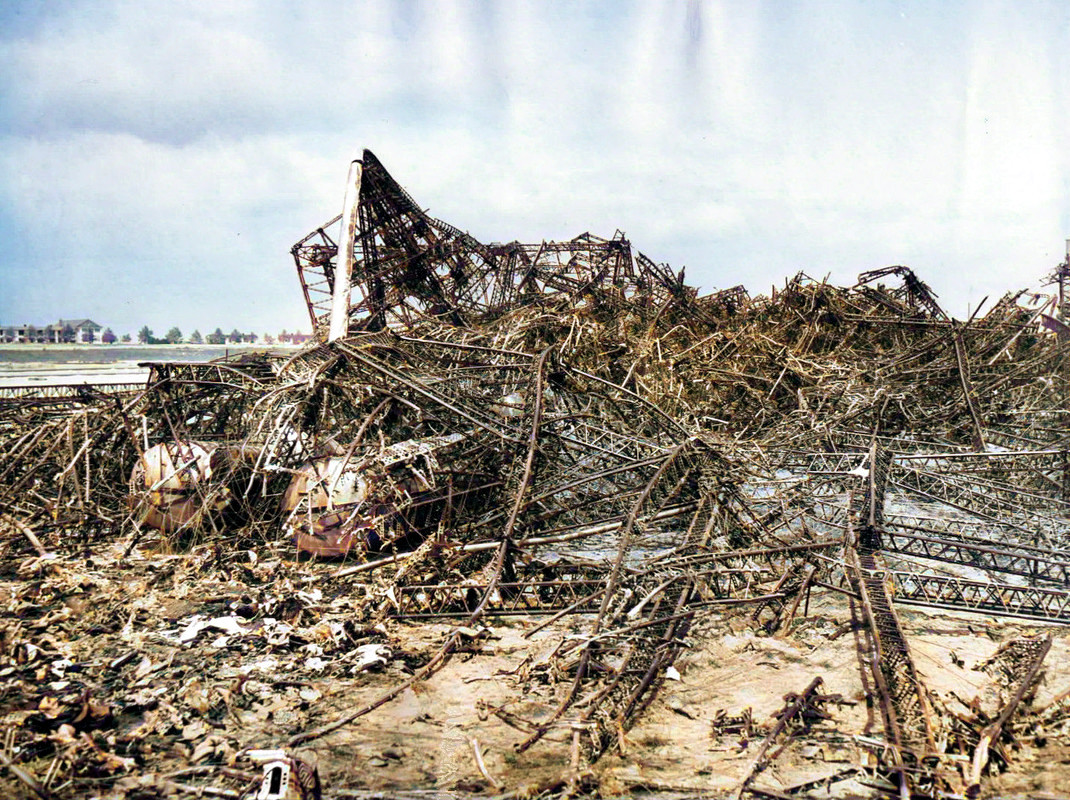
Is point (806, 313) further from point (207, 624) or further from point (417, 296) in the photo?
point (207, 624)

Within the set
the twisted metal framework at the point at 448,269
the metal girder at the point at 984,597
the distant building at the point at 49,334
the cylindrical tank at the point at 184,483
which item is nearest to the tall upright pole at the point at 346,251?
the twisted metal framework at the point at 448,269

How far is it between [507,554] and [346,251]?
8.38 meters

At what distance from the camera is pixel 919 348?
11375mm

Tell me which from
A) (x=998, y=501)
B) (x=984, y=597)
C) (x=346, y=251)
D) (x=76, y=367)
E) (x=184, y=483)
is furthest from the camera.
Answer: (x=76, y=367)

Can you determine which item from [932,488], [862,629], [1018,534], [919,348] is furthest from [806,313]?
[862,629]

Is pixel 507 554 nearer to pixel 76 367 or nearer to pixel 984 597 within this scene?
pixel 984 597

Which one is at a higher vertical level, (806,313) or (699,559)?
(806,313)

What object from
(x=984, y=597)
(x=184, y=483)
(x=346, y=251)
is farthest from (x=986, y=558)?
(x=346, y=251)

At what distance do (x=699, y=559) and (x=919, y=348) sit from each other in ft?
29.4

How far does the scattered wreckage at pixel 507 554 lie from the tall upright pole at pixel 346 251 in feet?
5.53

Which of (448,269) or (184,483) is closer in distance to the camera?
(184,483)

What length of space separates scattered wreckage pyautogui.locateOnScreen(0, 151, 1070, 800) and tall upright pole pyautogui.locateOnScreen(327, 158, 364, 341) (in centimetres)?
169

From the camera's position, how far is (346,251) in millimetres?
11766

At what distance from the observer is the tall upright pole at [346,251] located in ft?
37.8
